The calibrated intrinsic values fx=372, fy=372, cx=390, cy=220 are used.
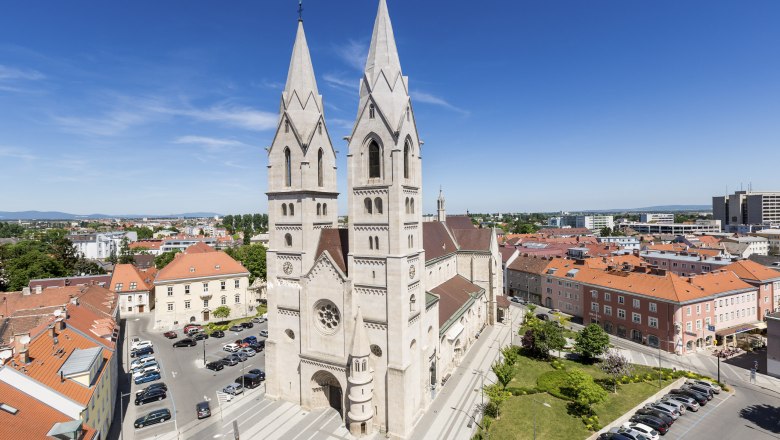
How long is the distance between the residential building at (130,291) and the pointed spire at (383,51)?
227ft

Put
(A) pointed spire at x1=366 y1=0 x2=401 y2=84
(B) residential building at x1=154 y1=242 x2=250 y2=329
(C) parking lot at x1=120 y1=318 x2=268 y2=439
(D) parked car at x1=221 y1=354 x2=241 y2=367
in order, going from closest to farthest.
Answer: (A) pointed spire at x1=366 y1=0 x2=401 y2=84 → (C) parking lot at x1=120 y1=318 x2=268 y2=439 → (D) parked car at x1=221 y1=354 x2=241 y2=367 → (B) residential building at x1=154 y1=242 x2=250 y2=329

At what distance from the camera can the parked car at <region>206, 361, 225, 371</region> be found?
4783 cm

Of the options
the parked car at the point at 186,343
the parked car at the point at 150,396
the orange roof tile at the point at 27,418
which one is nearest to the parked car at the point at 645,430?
the orange roof tile at the point at 27,418

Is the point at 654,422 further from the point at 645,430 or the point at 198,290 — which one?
the point at 198,290

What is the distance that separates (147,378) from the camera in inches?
1783

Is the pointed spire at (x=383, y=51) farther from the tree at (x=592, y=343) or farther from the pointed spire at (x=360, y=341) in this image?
the tree at (x=592, y=343)

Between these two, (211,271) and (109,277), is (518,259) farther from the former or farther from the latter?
(109,277)

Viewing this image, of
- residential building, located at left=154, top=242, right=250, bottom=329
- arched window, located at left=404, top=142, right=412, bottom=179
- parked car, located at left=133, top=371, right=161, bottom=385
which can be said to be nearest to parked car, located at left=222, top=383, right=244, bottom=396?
parked car, located at left=133, top=371, right=161, bottom=385

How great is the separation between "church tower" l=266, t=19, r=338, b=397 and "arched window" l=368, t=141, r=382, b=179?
635 centimetres

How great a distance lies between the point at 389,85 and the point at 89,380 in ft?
116

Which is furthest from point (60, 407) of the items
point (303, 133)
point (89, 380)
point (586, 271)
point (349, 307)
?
point (586, 271)

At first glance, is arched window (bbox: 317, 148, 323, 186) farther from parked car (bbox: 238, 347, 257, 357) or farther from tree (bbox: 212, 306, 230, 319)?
tree (bbox: 212, 306, 230, 319)

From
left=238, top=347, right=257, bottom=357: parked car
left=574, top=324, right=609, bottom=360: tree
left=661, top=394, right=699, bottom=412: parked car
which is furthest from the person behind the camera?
left=238, top=347, right=257, bottom=357: parked car

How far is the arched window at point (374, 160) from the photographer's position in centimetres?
3488
